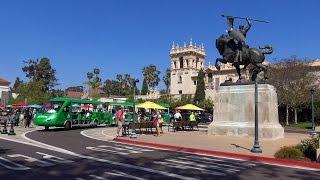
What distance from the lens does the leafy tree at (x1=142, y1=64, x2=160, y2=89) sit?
146 meters

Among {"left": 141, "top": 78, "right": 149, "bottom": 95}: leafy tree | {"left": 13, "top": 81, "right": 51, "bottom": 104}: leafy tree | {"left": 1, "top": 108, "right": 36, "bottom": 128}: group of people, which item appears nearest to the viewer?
{"left": 1, "top": 108, "right": 36, "bottom": 128}: group of people

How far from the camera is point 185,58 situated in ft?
418

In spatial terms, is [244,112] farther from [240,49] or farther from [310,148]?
[310,148]

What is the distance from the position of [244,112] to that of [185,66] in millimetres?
100380

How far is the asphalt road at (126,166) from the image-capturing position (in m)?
12.0

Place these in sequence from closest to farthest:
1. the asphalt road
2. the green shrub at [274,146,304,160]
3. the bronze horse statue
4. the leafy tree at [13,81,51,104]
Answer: the asphalt road
the green shrub at [274,146,304,160]
the bronze horse statue
the leafy tree at [13,81,51,104]

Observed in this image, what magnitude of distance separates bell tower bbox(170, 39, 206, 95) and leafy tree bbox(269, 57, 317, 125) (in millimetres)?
59178

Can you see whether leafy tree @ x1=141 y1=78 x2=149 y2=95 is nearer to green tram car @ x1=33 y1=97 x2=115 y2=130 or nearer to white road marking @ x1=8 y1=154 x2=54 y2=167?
green tram car @ x1=33 y1=97 x2=115 y2=130

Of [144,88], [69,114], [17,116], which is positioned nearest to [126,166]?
[69,114]

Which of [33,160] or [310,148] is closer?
[33,160]

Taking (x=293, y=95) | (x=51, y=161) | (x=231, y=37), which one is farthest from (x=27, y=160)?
(x=293, y=95)

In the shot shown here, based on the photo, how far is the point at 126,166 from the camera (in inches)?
539

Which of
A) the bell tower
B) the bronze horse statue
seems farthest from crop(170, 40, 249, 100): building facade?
the bronze horse statue

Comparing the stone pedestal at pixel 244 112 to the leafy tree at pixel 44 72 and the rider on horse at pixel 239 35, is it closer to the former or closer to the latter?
the rider on horse at pixel 239 35
